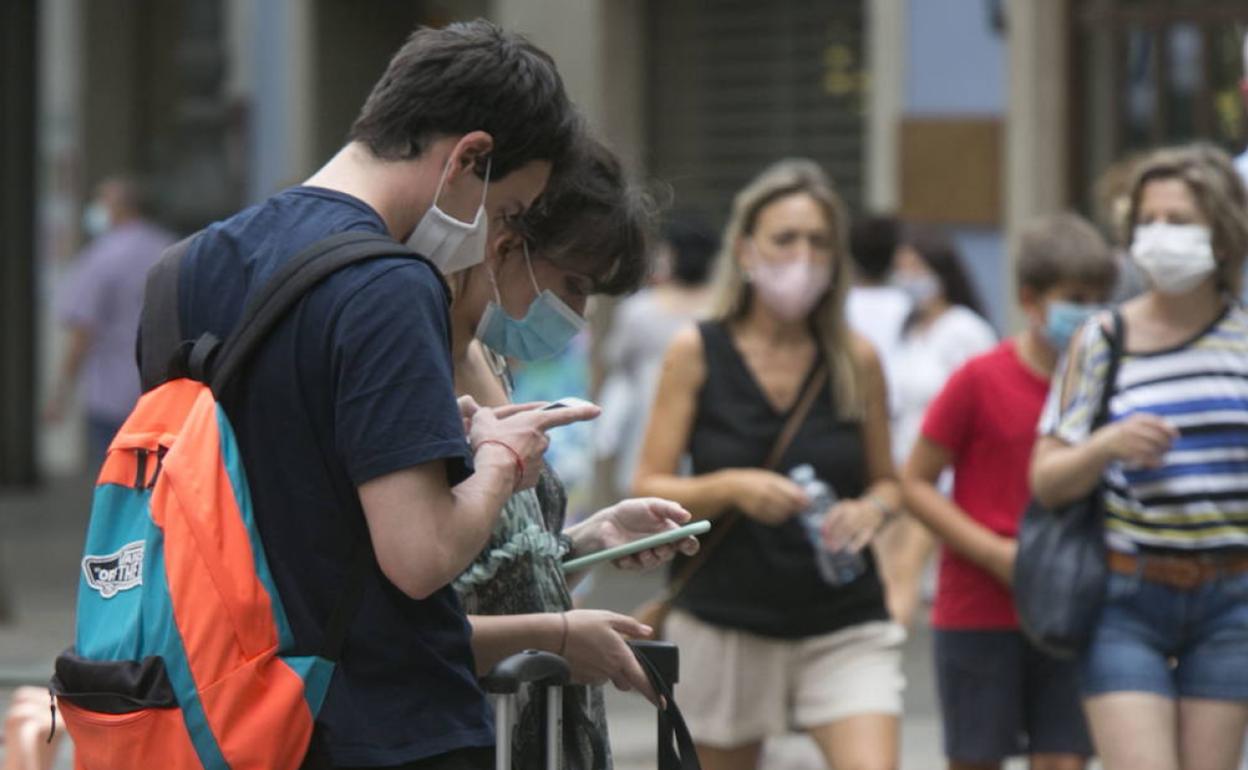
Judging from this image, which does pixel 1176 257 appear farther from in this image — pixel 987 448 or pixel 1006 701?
pixel 1006 701

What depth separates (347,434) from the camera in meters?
3.04

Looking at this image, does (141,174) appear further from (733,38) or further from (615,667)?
(615,667)

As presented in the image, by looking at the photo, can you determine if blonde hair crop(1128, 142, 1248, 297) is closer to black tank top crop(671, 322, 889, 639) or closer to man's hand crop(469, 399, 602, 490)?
black tank top crop(671, 322, 889, 639)

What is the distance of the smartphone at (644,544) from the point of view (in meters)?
3.77

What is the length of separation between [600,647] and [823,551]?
2.13 metres

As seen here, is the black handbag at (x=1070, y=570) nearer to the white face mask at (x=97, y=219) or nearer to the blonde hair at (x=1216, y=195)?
the blonde hair at (x=1216, y=195)

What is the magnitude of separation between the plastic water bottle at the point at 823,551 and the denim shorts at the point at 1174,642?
2.20ft

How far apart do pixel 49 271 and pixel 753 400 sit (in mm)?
15190

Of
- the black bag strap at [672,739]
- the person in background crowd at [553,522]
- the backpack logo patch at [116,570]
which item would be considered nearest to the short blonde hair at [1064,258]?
the person in background crowd at [553,522]

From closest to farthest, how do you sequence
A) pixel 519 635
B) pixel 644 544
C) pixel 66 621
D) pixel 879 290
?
pixel 519 635 < pixel 644 544 < pixel 879 290 < pixel 66 621

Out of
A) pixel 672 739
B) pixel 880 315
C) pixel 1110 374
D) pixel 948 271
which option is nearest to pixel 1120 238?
pixel 1110 374

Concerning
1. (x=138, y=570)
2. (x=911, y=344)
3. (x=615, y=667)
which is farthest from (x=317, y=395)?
(x=911, y=344)

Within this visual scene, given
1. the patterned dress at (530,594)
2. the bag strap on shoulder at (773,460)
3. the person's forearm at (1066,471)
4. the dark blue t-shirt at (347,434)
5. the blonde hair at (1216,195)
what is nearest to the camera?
the dark blue t-shirt at (347,434)

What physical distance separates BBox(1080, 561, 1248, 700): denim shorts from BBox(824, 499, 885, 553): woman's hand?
0.62 metres
